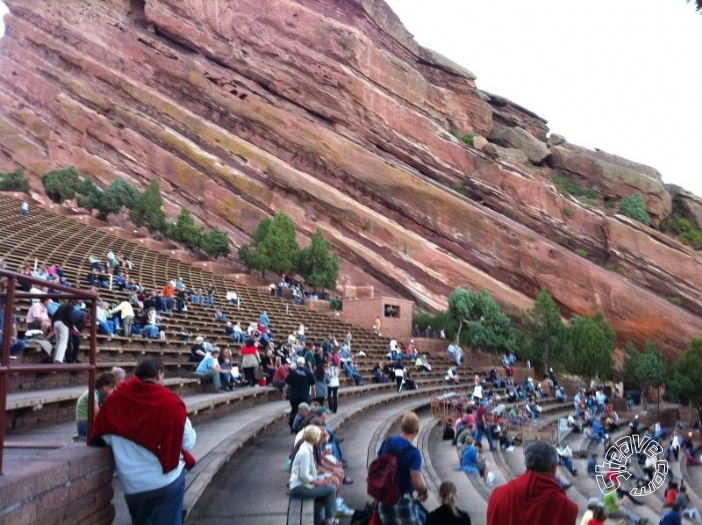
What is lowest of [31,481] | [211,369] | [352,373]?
[352,373]

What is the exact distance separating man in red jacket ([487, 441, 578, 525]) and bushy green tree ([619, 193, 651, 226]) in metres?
50.3

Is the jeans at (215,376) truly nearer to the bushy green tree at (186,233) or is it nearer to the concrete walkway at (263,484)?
the concrete walkway at (263,484)

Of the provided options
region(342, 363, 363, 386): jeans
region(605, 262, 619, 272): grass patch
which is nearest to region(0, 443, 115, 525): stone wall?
region(342, 363, 363, 386): jeans

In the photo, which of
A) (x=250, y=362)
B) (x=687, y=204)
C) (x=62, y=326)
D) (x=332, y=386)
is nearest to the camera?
(x=62, y=326)

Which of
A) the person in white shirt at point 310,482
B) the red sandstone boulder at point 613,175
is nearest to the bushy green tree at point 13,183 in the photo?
the red sandstone boulder at point 613,175

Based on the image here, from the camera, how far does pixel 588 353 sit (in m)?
35.4

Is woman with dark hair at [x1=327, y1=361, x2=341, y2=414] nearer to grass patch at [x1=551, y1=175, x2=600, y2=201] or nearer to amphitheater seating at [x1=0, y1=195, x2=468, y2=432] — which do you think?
amphitheater seating at [x1=0, y1=195, x2=468, y2=432]

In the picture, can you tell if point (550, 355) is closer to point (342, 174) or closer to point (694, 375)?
point (694, 375)

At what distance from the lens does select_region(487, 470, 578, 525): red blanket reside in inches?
146

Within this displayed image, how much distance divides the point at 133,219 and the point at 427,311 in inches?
832

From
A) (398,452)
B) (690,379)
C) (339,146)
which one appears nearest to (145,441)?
(398,452)

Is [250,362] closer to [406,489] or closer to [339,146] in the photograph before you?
[406,489]

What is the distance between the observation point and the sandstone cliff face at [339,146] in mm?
45781

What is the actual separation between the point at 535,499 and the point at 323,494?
3.66 metres
